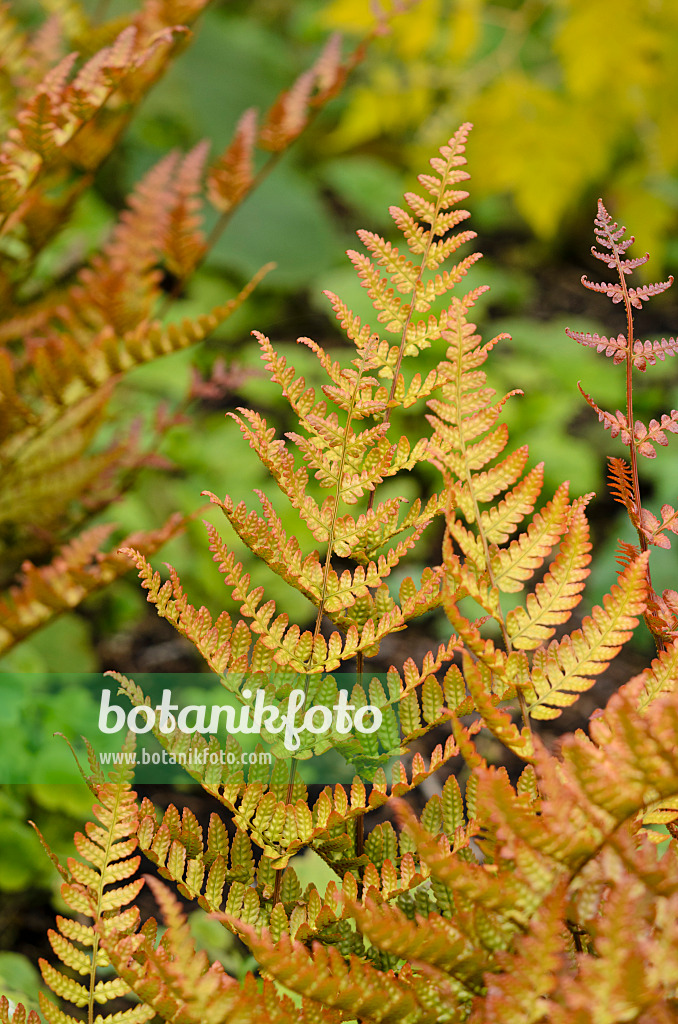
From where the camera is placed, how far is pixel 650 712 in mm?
350

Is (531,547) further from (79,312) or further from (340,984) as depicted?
(79,312)

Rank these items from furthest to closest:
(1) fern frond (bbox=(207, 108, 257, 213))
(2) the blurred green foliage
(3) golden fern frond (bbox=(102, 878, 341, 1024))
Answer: (2) the blurred green foliage < (1) fern frond (bbox=(207, 108, 257, 213)) < (3) golden fern frond (bbox=(102, 878, 341, 1024))

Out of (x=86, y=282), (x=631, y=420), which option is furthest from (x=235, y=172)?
(x=631, y=420)

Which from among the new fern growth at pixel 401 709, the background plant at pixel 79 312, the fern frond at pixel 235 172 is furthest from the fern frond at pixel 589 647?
the fern frond at pixel 235 172

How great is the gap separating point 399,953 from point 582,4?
8.10ft

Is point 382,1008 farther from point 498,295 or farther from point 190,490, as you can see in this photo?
point 498,295

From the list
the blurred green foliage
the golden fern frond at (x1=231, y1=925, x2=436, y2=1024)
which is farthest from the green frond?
the blurred green foliage

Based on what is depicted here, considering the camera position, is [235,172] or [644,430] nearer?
[644,430]

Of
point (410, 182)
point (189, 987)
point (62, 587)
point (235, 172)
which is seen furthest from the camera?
point (410, 182)

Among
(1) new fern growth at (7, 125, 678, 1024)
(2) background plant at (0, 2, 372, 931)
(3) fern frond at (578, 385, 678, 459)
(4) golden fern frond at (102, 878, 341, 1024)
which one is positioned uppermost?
(2) background plant at (0, 2, 372, 931)

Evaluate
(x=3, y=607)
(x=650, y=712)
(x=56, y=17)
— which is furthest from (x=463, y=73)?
(x=650, y=712)

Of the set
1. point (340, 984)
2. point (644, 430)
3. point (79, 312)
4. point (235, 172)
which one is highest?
point (235, 172)

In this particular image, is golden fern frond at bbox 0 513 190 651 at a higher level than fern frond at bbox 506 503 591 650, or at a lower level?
higher

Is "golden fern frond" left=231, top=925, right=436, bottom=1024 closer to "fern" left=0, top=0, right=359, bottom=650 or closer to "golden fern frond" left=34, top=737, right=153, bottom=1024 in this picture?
"golden fern frond" left=34, top=737, right=153, bottom=1024
